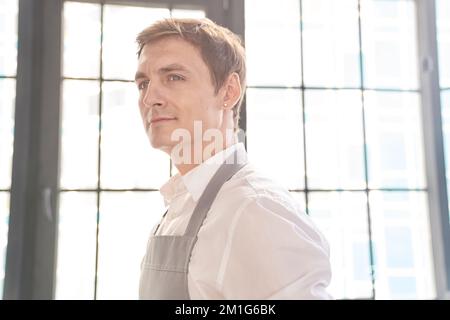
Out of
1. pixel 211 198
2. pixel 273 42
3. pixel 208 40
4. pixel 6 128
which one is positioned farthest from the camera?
pixel 273 42

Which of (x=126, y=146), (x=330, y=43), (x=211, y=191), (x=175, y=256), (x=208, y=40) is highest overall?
(x=330, y=43)

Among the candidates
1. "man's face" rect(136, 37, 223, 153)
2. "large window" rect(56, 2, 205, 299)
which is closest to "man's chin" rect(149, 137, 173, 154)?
"man's face" rect(136, 37, 223, 153)

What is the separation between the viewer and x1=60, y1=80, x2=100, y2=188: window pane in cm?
95

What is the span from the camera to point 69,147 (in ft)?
3.15

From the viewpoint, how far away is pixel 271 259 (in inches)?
22.8

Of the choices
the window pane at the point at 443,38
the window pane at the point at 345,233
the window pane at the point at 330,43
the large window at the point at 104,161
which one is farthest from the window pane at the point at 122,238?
the window pane at the point at 443,38

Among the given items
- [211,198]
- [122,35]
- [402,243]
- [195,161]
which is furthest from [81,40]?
[402,243]

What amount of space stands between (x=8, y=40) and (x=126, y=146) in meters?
0.36

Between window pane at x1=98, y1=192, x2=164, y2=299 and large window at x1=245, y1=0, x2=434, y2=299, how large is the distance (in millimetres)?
291

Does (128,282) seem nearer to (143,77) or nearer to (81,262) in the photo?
(81,262)

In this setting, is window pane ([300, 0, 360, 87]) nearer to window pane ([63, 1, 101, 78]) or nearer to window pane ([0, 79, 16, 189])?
window pane ([63, 1, 101, 78])

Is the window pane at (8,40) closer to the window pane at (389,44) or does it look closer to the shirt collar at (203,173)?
the shirt collar at (203,173)

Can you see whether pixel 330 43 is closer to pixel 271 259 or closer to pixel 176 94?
pixel 176 94
